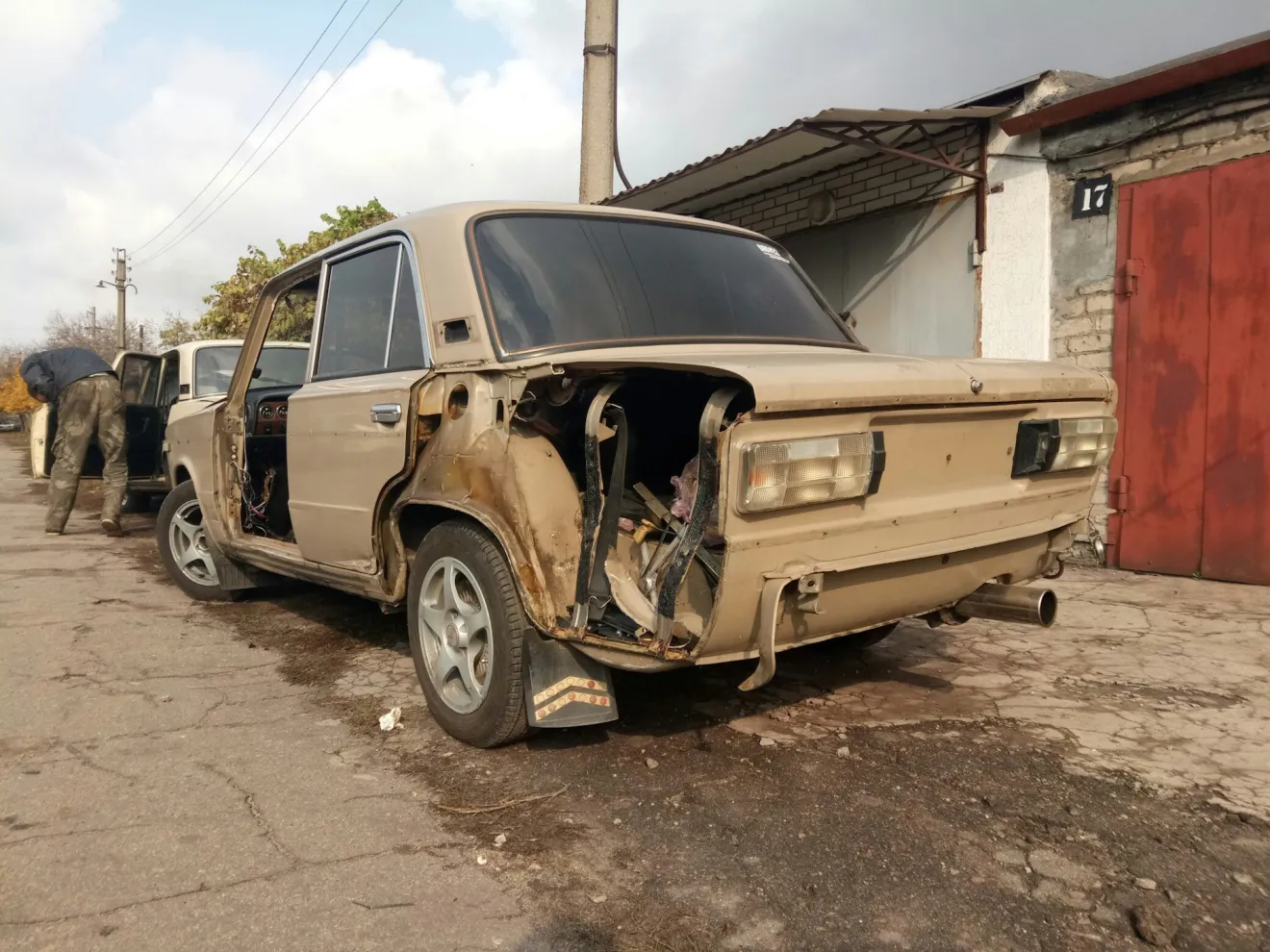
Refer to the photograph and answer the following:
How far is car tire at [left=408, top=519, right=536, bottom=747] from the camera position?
301cm

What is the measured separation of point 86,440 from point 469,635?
7435 mm

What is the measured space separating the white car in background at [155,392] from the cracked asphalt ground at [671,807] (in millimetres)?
4511

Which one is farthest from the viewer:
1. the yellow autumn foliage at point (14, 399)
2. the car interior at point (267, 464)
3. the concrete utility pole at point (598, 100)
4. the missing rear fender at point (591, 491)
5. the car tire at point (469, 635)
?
the yellow autumn foliage at point (14, 399)

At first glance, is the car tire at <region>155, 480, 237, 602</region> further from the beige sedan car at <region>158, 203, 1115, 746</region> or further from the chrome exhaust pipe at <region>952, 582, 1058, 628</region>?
the chrome exhaust pipe at <region>952, 582, 1058, 628</region>

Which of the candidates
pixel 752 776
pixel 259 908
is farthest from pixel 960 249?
pixel 259 908

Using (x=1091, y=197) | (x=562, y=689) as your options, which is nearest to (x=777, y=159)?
(x=1091, y=197)

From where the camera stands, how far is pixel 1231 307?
622 centimetres

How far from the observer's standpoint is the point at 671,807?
111 inches

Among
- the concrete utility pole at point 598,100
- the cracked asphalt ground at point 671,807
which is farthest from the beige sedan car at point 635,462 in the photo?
the concrete utility pole at point 598,100

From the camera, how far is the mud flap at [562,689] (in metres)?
2.94

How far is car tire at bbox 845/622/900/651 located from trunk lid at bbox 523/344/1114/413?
57.4 inches

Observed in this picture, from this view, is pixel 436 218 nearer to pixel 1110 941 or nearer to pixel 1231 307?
pixel 1110 941

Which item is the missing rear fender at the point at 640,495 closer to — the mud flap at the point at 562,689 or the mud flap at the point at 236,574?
the mud flap at the point at 562,689

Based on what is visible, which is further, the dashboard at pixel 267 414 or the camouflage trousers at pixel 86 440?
the camouflage trousers at pixel 86 440
